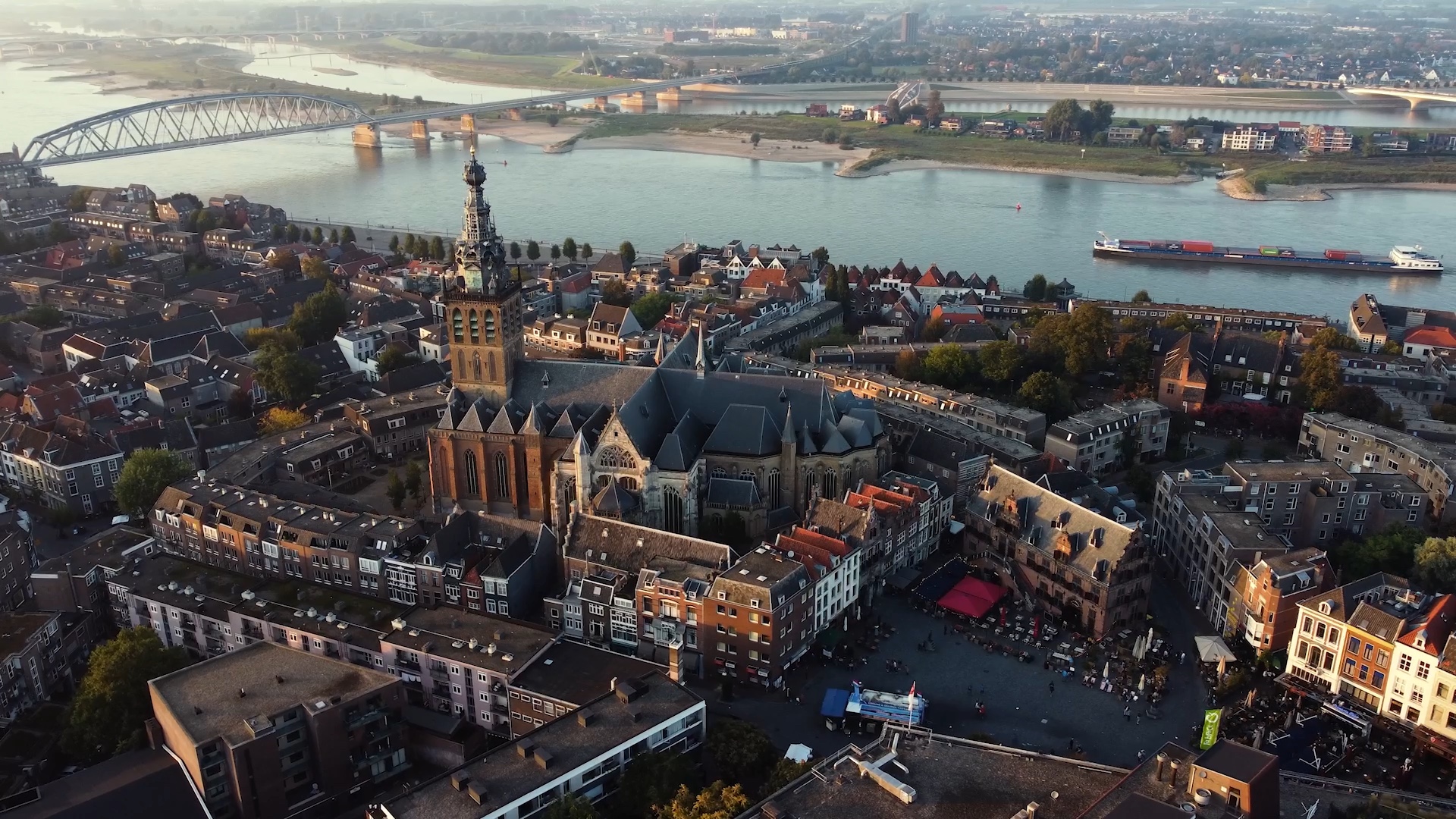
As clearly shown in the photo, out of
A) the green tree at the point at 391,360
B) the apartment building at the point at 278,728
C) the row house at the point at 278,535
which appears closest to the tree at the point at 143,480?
the row house at the point at 278,535

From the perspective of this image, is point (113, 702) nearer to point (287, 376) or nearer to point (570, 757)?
point (570, 757)

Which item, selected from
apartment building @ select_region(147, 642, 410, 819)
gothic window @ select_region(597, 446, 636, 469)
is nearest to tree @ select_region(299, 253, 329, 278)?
gothic window @ select_region(597, 446, 636, 469)

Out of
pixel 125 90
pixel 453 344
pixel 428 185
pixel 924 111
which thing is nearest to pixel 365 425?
pixel 453 344

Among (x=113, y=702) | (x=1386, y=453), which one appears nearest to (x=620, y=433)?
(x=113, y=702)

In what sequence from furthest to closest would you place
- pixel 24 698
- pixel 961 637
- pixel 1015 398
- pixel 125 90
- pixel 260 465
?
pixel 125 90 < pixel 1015 398 < pixel 260 465 < pixel 961 637 < pixel 24 698

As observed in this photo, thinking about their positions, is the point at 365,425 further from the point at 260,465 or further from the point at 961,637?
the point at 961,637

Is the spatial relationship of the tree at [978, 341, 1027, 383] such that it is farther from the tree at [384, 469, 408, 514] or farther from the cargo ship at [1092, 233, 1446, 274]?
the cargo ship at [1092, 233, 1446, 274]
